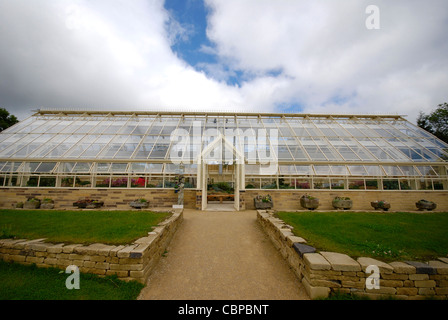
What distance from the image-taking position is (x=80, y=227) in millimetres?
6191

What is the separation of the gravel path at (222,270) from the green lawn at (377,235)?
124cm

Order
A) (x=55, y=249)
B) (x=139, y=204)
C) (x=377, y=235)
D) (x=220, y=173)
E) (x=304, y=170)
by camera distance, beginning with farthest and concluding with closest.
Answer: (x=220, y=173) < (x=304, y=170) < (x=139, y=204) < (x=377, y=235) < (x=55, y=249)

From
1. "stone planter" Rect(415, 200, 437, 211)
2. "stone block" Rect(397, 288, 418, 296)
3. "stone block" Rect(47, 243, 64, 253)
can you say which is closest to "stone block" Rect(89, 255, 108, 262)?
"stone block" Rect(47, 243, 64, 253)

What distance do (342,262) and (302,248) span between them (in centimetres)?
91

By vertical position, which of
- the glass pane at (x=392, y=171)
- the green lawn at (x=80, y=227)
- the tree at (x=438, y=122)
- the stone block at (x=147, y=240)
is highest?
the tree at (x=438, y=122)

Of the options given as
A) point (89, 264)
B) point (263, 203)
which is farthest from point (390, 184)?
point (89, 264)

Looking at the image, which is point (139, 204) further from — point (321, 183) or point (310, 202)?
point (321, 183)

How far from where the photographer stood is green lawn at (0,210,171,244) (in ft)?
17.0

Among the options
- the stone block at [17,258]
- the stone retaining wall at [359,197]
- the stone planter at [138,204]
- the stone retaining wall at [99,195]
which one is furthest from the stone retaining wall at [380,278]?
the stone planter at [138,204]

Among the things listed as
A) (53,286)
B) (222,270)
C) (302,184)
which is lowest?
(222,270)

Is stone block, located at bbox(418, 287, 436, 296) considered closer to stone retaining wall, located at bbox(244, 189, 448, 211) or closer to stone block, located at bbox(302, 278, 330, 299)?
stone block, located at bbox(302, 278, 330, 299)

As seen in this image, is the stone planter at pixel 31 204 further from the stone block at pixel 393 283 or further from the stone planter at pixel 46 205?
the stone block at pixel 393 283

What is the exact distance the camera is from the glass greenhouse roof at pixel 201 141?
12.9 meters
